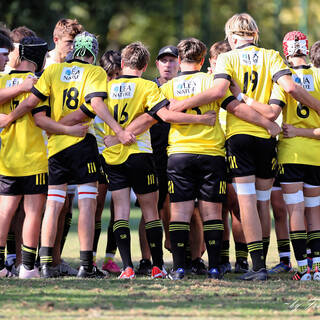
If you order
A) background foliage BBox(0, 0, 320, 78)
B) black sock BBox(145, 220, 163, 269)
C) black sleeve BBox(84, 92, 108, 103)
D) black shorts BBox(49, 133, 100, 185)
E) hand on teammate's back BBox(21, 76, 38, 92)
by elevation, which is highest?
background foliage BBox(0, 0, 320, 78)

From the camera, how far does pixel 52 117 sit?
8.78 metres

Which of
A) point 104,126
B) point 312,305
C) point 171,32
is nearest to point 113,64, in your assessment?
point 104,126

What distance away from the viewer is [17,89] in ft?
28.7

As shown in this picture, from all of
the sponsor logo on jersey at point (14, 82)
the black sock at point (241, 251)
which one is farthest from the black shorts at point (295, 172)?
the sponsor logo on jersey at point (14, 82)

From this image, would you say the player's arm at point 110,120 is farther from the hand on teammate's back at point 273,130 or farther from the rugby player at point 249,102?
the hand on teammate's back at point 273,130

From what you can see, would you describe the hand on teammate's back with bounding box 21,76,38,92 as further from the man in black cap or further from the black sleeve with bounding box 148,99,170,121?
the man in black cap

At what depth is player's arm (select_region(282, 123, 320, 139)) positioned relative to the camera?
8.80 m

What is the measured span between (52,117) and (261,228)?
2370 millimetres

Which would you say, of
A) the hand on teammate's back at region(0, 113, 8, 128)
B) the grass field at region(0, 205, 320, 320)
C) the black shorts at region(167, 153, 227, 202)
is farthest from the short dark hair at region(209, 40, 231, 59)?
the grass field at region(0, 205, 320, 320)

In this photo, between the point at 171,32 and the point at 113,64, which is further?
the point at 171,32

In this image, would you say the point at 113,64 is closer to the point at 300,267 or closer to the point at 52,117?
the point at 52,117

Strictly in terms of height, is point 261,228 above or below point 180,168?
below

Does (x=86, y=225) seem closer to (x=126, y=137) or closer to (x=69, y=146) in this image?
(x=69, y=146)

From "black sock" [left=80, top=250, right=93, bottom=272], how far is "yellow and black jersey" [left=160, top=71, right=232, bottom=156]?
1.29 metres
